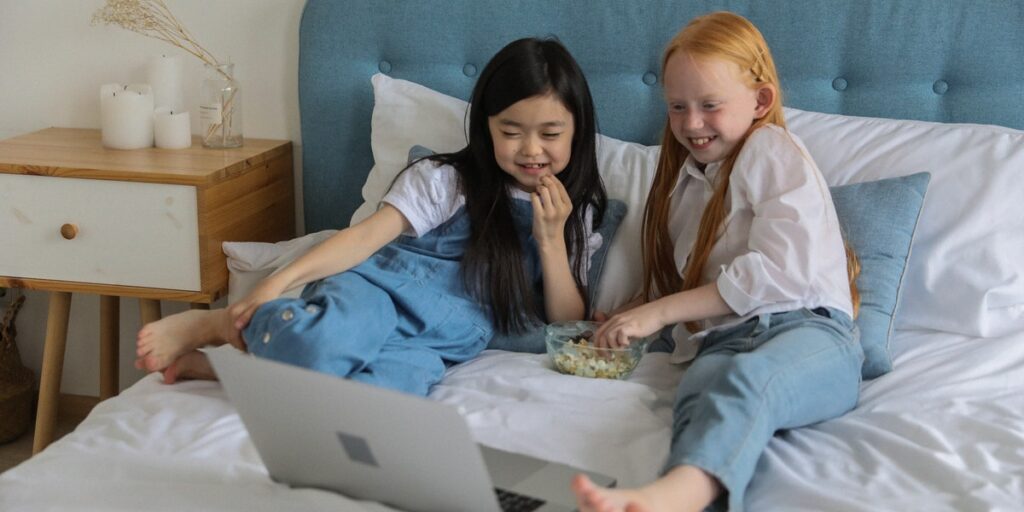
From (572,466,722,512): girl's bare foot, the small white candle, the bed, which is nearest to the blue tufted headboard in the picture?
the bed

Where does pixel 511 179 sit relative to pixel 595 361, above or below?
above

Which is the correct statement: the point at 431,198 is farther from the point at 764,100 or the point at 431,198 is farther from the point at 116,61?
the point at 116,61

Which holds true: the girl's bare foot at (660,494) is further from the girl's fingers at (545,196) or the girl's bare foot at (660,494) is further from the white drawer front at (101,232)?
the white drawer front at (101,232)

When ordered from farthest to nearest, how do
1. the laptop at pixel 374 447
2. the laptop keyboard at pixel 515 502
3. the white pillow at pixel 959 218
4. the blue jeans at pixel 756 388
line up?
1. the white pillow at pixel 959 218
2. the blue jeans at pixel 756 388
3. the laptop keyboard at pixel 515 502
4. the laptop at pixel 374 447

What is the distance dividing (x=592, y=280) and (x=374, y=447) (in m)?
0.84

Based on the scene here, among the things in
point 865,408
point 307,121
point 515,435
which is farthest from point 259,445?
point 307,121

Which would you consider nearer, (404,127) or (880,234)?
(880,234)

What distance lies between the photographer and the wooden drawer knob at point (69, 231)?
2166 mm

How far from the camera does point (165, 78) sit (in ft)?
8.05

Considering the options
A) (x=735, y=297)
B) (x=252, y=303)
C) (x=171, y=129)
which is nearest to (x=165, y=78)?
(x=171, y=129)

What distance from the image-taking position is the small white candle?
2355mm

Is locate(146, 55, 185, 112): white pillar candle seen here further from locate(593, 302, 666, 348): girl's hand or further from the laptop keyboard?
the laptop keyboard

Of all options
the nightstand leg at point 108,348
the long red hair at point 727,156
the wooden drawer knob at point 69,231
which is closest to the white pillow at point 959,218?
the long red hair at point 727,156

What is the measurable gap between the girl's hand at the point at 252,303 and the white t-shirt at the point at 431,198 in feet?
0.83
